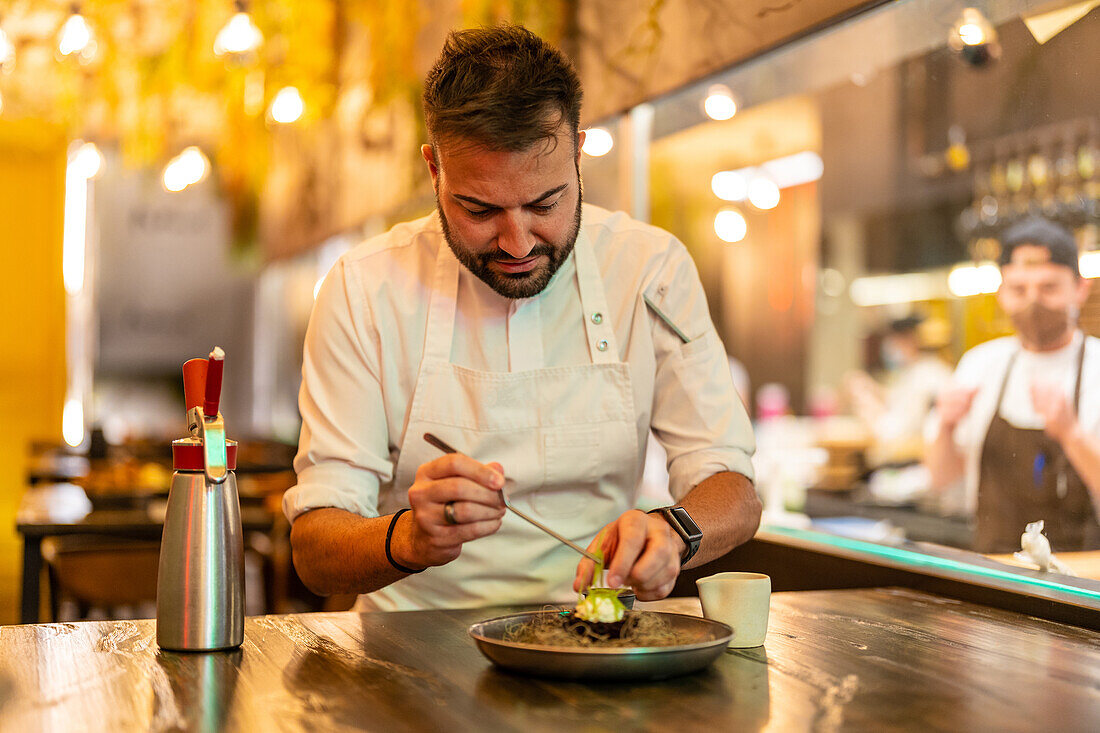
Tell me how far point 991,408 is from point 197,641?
244 cm

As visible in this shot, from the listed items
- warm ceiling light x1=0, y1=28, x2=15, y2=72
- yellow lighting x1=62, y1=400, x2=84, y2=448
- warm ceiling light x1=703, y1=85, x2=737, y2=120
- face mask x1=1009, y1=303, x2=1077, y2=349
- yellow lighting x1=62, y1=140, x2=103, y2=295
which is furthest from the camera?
yellow lighting x1=62, y1=400, x2=84, y2=448

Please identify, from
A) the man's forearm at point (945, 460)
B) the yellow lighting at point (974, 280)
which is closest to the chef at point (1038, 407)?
the yellow lighting at point (974, 280)

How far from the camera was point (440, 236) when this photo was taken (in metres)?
1.87

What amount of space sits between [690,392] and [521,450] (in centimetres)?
30

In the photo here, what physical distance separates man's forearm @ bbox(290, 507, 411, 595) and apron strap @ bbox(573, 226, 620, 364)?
506 millimetres

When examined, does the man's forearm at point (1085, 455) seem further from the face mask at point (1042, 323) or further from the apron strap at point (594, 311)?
the apron strap at point (594, 311)

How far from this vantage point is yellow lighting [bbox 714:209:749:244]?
6738 millimetres

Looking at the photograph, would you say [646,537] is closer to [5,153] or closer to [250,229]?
[5,153]

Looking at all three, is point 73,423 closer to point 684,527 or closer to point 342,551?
point 342,551

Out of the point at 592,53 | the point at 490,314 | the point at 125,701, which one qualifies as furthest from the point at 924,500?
the point at 125,701

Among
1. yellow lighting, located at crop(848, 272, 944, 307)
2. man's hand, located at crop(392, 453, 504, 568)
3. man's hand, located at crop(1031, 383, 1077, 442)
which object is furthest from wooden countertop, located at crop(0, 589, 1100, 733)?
yellow lighting, located at crop(848, 272, 944, 307)

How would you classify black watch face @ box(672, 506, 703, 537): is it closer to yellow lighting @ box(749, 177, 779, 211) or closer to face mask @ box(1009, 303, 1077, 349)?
face mask @ box(1009, 303, 1077, 349)

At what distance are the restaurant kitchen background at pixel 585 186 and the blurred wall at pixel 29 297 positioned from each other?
19 mm

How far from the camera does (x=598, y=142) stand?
3.19m
